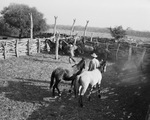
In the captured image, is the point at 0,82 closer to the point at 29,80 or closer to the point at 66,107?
the point at 29,80

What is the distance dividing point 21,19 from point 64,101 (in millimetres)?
31615

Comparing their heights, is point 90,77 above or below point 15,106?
above

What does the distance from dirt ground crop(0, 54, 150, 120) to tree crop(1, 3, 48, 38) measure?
87.8ft

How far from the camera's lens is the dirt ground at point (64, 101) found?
6848mm

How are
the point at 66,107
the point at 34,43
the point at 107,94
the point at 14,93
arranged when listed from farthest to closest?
the point at 34,43, the point at 107,94, the point at 14,93, the point at 66,107

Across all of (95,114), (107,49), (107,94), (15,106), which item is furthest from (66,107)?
(107,49)

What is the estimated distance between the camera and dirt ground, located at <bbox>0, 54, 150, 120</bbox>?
6.85m

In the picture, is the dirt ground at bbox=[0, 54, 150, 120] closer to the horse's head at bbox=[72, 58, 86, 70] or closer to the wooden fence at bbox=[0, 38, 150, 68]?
the horse's head at bbox=[72, 58, 86, 70]

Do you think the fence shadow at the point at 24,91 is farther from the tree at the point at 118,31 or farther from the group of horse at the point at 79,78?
the tree at the point at 118,31

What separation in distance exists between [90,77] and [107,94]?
2114 millimetres

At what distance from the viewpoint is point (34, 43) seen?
19.7 meters

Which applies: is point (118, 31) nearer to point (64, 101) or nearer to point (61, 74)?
point (61, 74)

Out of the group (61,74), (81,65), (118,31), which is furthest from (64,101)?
(118,31)

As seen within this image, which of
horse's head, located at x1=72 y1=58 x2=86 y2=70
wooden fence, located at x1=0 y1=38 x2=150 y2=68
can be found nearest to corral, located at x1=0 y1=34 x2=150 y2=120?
horse's head, located at x1=72 y1=58 x2=86 y2=70
